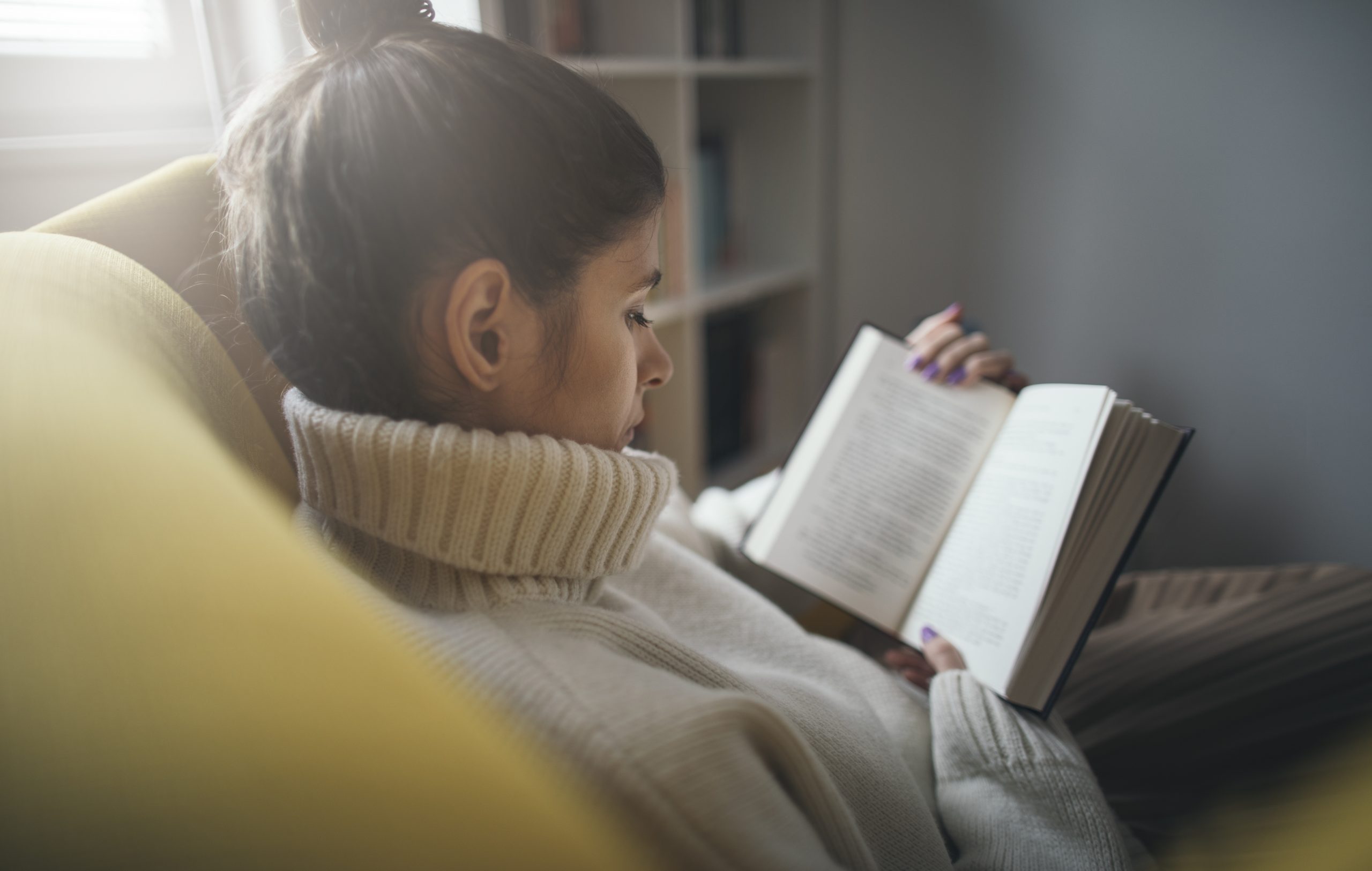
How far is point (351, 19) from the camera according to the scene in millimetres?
494

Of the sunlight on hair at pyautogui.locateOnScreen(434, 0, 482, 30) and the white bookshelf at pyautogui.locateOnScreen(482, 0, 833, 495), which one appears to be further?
the white bookshelf at pyautogui.locateOnScreen(482, 0, 833, 495)

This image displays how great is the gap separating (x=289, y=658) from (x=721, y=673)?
28 cm

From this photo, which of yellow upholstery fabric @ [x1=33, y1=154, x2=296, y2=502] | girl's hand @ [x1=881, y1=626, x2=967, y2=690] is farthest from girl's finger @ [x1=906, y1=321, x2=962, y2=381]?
yellow upholstery fabric @ [x1=33, y1=154, x2=296, y2=502]

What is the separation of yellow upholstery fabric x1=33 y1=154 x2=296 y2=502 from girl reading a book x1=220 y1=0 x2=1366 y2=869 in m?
0.07

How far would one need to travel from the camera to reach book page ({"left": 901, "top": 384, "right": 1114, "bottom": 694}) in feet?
2.17

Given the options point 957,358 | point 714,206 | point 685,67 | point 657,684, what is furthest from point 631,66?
point 657,684

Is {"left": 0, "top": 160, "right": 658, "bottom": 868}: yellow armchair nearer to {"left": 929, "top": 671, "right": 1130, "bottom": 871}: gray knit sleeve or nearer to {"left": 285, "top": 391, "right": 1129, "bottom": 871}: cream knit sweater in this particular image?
{"left": 285, "top": 391, "right": 1129, "bottom": 871}: cream knit sweater

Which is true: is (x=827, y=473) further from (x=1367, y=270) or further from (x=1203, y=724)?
(x=1367, y=270)

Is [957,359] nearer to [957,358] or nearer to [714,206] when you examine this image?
[957,358]

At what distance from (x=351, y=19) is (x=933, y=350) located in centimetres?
63

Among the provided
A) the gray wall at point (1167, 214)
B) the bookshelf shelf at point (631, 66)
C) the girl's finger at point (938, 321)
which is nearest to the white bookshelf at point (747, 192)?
the bookshelf shelf at point (631, 66)

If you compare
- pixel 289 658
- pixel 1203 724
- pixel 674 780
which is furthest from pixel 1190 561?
pixel 289 658

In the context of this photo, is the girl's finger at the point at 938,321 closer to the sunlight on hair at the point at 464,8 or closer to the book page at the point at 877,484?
the book page at the point at 877,484

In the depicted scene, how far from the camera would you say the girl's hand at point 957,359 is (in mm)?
840
